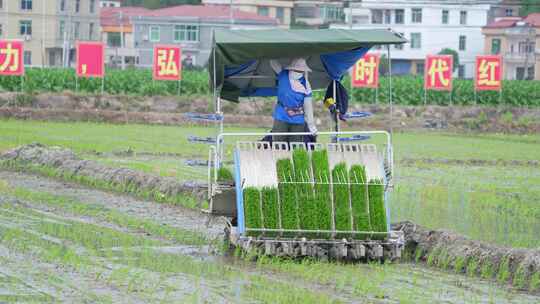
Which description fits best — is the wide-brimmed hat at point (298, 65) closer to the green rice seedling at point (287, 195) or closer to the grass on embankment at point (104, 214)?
the green rice seedling at point (287, 195)

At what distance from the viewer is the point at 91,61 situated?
3916 cm

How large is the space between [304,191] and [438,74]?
31723 millimetres

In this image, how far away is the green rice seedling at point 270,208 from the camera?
411 inches

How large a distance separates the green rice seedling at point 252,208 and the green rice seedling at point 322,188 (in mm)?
554

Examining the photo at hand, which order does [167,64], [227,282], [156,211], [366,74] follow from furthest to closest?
[167,64] < [366,74] < [156,211] < [227,282]

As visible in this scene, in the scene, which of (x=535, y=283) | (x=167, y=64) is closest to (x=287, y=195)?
(x=535, y=283)

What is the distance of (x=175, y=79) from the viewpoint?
4156 centimetres

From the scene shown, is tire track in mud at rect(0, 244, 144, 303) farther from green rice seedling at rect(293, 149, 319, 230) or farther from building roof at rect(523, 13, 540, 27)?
building roof at rect(523, 13, 540, 27)

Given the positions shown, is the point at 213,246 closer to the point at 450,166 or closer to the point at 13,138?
the point at 450,166

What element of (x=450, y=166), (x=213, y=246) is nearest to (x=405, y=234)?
(x=213, y=246)

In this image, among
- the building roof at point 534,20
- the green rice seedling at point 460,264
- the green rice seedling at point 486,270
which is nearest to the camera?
the green rice seedling at point 486,270

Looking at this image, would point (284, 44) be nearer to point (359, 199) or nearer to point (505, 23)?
point (359, 199)

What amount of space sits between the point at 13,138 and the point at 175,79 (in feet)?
53.5

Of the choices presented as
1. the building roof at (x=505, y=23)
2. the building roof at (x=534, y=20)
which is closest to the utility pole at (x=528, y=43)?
the building roof at (x=534, y=20)
